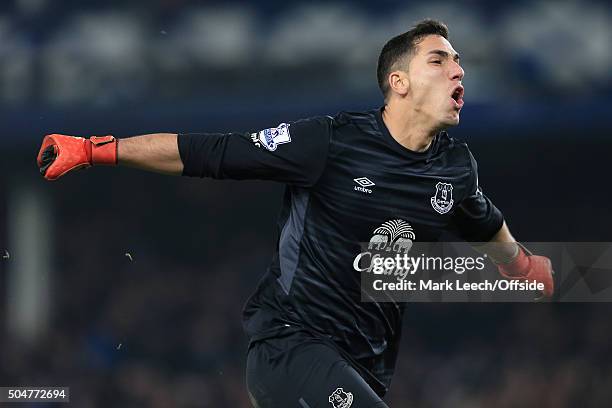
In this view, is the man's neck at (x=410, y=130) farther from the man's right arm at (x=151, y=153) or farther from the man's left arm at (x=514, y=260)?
the man's right arm at (x=151, y=153)

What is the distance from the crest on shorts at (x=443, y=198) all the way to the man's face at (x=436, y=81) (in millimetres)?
286

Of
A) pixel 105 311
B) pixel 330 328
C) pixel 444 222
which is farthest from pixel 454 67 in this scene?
pixel 105 311

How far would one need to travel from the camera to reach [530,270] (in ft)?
21.0

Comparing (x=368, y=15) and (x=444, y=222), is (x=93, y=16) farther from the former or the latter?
(x=444, y=222)

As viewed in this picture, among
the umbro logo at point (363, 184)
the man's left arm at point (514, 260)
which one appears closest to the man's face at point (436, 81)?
the umbro logo at point (363, 184)

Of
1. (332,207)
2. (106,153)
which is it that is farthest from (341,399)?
(106,153)

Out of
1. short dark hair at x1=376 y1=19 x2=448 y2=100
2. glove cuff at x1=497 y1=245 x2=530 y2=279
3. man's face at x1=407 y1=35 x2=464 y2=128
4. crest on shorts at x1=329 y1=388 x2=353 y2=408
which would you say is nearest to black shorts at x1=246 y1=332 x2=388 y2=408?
crest on shorts at x1=329 y1=388 x2=353 y2=408

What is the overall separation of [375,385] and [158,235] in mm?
7056

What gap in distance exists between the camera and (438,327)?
11617 millimetres

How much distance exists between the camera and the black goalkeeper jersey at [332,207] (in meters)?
5.27

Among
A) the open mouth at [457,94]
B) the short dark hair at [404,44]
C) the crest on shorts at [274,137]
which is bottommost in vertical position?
the crest on shorts at [274,137]

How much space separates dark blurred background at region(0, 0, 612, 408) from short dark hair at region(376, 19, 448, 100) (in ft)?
15.6

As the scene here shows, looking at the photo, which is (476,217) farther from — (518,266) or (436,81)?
(436,81)

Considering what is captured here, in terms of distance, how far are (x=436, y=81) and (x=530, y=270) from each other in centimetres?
136
